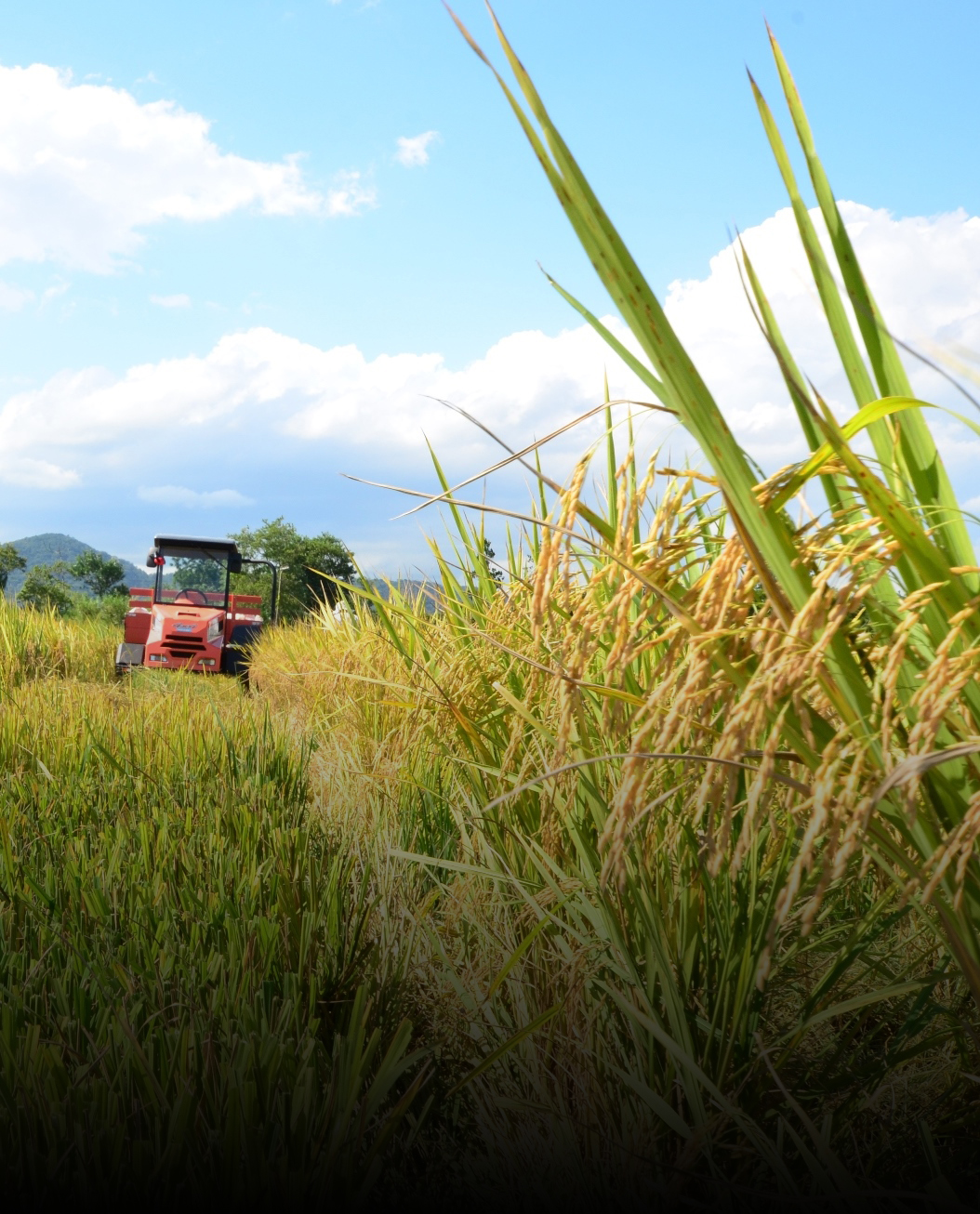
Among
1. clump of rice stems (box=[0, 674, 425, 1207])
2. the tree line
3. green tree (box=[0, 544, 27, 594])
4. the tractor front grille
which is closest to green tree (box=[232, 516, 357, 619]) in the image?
the tree line

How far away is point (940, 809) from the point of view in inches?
56.0

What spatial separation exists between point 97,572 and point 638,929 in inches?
3220

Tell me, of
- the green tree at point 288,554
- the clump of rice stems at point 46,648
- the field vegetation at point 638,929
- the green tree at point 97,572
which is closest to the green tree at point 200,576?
the green tree at point 97,572

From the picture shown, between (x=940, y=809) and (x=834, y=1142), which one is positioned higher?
(x=940, y=809)

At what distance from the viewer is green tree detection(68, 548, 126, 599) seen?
74.8 metres

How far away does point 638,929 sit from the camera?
1862mm

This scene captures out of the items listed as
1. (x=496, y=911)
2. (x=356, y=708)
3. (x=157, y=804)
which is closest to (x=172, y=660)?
(x=356, y=708)

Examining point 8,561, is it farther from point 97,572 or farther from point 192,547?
point 192,547

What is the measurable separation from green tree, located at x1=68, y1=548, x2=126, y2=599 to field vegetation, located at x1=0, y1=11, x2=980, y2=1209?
244 ft

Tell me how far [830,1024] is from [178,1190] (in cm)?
140

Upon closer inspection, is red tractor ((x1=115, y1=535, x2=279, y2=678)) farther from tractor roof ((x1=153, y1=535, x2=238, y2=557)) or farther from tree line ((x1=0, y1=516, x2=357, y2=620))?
tree line ((x1=0, y1=516, x2=357, y2=620))

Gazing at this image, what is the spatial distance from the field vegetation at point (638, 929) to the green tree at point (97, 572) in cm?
7427

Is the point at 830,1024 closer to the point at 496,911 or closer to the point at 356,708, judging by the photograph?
the point at 496,911

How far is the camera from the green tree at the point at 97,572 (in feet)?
245
